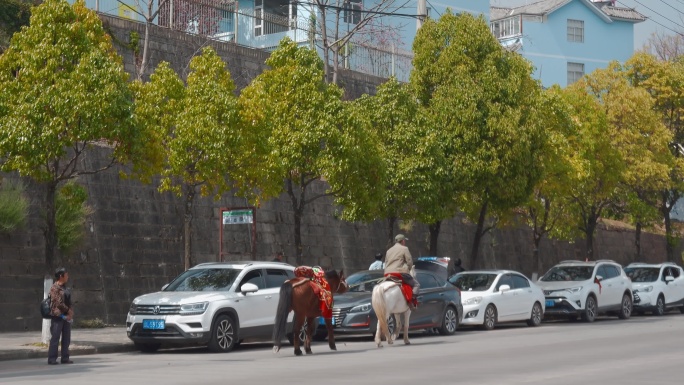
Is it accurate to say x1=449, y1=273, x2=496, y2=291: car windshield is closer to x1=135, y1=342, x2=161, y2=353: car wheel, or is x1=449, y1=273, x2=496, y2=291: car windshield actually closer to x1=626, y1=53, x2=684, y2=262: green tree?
x1=135, y1=342, x2=161, y2=353: car wheel

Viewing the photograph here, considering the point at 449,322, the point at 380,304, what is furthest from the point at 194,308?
the point at 449,322

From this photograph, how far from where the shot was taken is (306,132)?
2523cm

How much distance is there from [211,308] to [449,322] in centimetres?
719

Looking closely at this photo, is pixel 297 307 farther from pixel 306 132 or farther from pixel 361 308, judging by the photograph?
pixel 306 132

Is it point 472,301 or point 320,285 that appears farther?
point 472,301

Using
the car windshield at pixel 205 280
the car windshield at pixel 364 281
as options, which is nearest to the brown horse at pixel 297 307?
the car windshield at pixel 205 280

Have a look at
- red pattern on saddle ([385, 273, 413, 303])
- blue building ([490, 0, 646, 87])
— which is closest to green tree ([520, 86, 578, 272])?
red pattern on saddle ([385, 273, 413, 303])

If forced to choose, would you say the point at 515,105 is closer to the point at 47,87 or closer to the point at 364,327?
the point at 364,327

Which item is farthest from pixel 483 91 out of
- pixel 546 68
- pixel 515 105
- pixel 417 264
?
pixel 546 68

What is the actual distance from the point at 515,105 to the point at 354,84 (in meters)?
9.20

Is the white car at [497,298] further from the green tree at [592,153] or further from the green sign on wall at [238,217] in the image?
the green tree at [592,153]

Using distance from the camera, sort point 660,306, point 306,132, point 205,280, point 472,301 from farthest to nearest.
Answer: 1. point 660,306
2. point 472,301
3. point 306,132
4. point 205,280

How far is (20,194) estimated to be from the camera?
78.0 ft

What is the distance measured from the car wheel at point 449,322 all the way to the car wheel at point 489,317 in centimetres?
199
